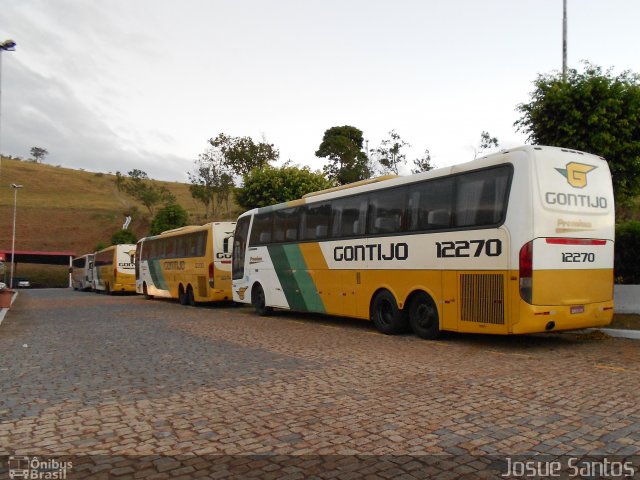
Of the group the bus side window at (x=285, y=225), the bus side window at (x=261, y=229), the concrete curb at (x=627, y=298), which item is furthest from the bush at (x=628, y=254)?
the bus side window at (x=261, y=229)

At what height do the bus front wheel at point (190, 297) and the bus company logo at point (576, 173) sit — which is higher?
the bus company logo at point (576, 173)

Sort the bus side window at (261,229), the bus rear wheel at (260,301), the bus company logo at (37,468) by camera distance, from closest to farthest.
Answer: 1. the bus company logo at (37,468)
2. the bus side window at (261,229)
3. the bus rear wheel at (260,301)

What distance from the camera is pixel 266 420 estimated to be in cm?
520

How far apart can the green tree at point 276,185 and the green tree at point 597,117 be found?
23.1 m

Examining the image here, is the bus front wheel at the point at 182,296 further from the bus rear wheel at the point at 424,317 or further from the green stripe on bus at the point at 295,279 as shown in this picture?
the bus rear wheel at the point at 424,317

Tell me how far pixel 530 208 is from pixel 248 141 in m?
45.4

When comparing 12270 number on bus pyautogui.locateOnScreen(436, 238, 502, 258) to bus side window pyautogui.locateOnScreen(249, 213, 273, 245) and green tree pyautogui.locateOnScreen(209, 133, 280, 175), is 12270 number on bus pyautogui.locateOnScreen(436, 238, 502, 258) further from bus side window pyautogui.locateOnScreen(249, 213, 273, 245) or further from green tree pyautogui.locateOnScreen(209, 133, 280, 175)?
green tree pyautogui.locateOnScreen(209, 133, 280, 175)

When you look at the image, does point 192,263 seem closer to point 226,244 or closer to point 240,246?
point 226,244

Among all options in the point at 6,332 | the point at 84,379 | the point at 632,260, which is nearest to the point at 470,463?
the point at 84,379

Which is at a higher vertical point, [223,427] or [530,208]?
[530,208]

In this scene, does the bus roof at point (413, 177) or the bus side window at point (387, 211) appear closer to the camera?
the bus roof at point (413, 177)

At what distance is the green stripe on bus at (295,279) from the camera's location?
14.4m

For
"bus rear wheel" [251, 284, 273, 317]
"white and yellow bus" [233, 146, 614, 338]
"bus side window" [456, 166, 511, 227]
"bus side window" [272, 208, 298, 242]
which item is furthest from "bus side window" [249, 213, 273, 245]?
"bus side window" [456, 166, 511, 227]

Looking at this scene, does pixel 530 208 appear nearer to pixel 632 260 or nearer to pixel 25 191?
pixel 632 260
